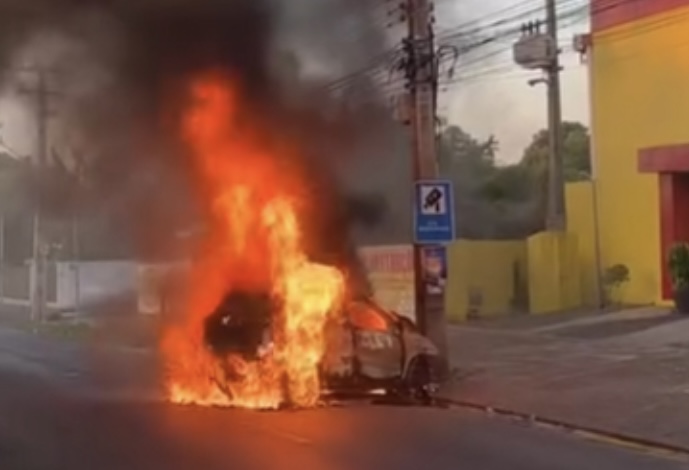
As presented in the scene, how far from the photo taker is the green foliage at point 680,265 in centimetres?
2509

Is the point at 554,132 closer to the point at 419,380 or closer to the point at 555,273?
the point at 555,273

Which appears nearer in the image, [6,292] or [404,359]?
[404,359]

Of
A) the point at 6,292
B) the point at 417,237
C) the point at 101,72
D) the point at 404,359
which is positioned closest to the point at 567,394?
the point at 404,359

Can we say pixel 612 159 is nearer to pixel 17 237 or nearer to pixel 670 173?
pixel 670 173

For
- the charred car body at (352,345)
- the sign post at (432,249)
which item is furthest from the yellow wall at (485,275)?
the charred car body at (352,345)

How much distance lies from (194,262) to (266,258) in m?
1.85

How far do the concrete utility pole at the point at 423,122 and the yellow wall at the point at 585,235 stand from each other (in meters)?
10.9

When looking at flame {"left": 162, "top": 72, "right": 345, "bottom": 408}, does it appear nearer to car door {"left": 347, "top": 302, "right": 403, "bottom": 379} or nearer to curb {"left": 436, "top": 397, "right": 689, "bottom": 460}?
car door {"left": 347, "top": 302, "right": 403, "bottom": 379}

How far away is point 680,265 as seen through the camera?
82.6 feet

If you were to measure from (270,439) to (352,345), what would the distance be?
3.76 metres

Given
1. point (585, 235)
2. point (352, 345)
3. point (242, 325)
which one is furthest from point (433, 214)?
point (585, 235)

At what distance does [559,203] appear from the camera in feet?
104

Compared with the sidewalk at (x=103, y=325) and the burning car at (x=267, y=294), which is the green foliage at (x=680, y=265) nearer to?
the burning car at (x=267, y=294)

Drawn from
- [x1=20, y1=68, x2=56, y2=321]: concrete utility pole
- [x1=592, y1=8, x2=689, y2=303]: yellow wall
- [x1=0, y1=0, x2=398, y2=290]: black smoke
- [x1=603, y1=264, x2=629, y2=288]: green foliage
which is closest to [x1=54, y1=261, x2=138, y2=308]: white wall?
[x1=20, y1=68, x2=56, y2=321]: concrete utility pole
